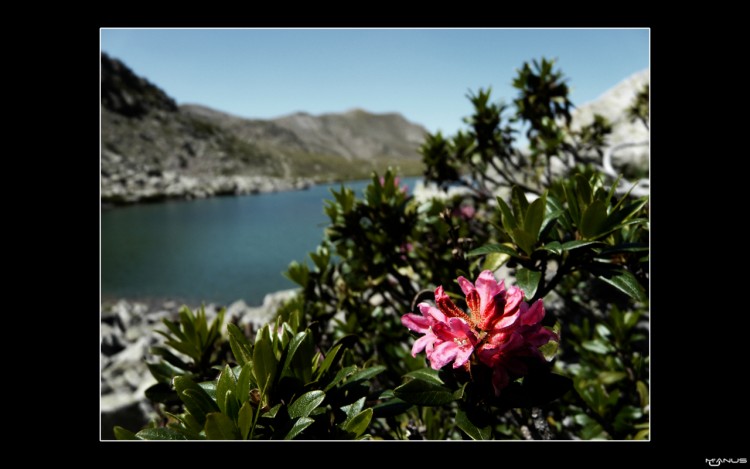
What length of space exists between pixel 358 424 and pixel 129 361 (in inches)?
212

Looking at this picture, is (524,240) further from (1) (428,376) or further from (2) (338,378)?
(2) (338,378)

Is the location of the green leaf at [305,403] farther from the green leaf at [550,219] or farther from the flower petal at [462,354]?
the green leaf at [550,219]

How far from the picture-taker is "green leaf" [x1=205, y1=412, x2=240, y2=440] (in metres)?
0.73

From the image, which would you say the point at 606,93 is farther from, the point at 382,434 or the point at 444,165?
the point at 382,434

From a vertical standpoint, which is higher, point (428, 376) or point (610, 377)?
point (428, 376)

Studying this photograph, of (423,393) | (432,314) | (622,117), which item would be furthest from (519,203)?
(622,117)

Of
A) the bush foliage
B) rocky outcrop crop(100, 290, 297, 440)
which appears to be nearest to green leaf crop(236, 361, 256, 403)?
the bush foliage

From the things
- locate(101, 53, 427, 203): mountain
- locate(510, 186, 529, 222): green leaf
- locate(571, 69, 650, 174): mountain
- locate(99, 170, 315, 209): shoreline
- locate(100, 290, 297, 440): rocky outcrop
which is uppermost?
locate(101, 53, 427, 203): mountain

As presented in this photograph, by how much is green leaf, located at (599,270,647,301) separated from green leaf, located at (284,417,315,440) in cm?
81

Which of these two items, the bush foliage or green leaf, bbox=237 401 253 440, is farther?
the bush foliage

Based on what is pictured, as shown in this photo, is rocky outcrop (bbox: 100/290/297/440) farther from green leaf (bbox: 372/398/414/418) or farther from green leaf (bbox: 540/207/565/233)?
green leaf (bbox: 540/207/565/233)

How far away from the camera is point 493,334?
0.82 meters

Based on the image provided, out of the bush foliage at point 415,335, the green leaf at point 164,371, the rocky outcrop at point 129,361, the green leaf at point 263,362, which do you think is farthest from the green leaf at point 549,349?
the green leaf at point 164,371
